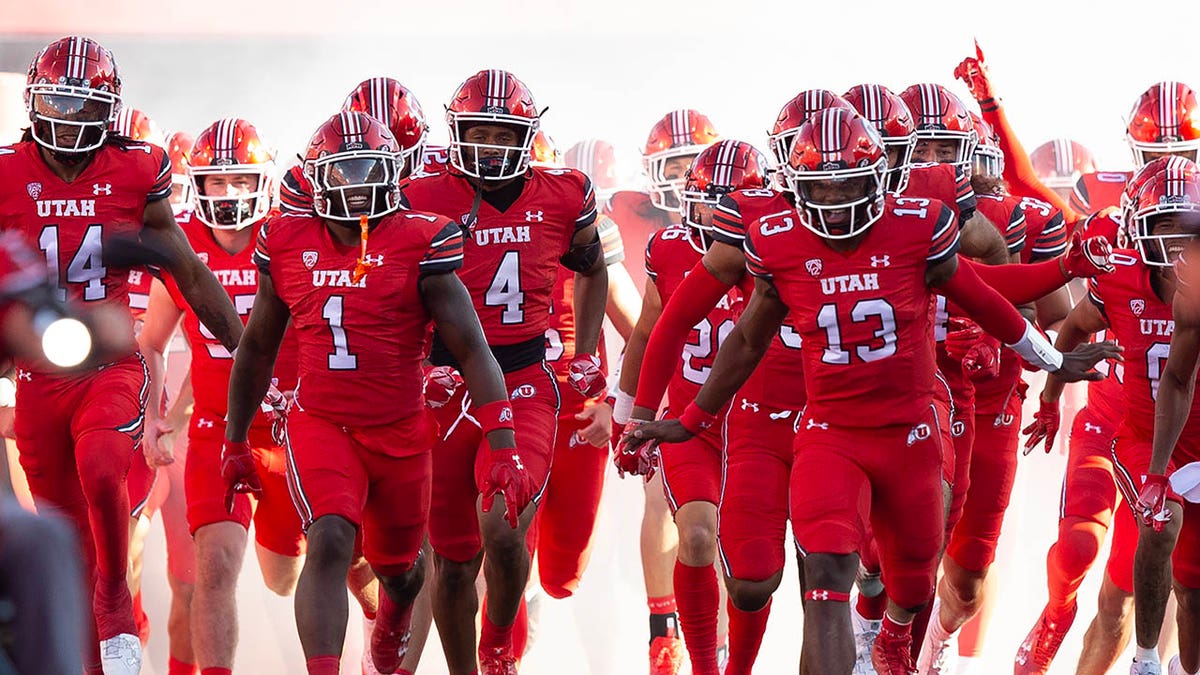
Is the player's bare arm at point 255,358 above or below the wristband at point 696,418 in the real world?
above

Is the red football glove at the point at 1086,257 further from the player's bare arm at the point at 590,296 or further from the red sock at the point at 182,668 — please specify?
the red sock at the point at 182,668

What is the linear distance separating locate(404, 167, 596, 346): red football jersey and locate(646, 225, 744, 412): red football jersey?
30 centimetres

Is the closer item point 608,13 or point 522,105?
point 522,105

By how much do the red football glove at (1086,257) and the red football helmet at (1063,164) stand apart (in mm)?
3199

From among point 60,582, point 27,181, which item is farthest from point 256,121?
point 60,582

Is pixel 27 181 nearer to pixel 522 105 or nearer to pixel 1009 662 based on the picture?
pixel 522 105

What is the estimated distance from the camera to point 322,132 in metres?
4.40

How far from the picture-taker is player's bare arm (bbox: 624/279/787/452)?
4328 millimetres

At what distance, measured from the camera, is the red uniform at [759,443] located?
4.55 meters

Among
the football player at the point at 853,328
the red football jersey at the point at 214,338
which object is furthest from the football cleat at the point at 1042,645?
the red football jersey at the point at 214,338

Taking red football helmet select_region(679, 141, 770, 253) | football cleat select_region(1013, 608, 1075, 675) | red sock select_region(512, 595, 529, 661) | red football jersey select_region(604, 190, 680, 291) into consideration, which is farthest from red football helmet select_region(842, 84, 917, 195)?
red football jersey select_region(604, 190, 680, 291)

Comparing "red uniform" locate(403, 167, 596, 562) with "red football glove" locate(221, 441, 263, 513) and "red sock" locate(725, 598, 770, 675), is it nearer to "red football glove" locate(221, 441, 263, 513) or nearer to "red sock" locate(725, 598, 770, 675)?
"red football glove" locate(221, 441, 263, 513)

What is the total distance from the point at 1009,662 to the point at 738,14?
3749 mm

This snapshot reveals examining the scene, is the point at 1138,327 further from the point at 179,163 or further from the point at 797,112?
the point at 179,163
